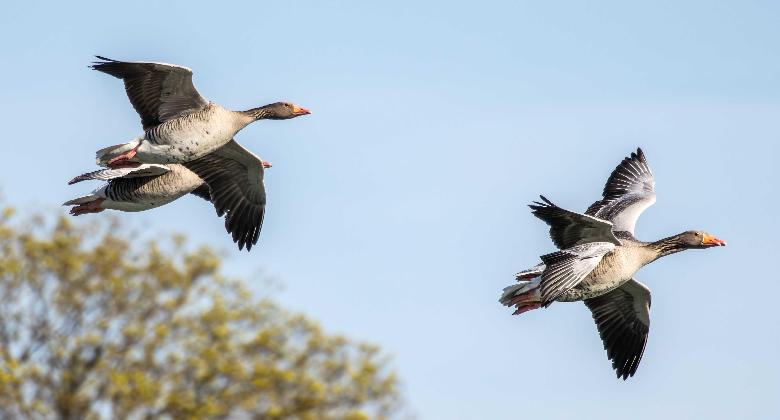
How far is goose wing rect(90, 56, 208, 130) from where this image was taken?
18.5 metres

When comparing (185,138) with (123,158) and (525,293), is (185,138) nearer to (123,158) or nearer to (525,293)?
(123,158)

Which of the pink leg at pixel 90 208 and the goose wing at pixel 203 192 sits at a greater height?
the goose wing at pixel 203 192

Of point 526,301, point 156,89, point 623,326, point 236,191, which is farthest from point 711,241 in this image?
point 156,89

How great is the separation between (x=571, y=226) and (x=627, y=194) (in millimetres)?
3847

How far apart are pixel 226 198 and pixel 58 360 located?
30.1ft

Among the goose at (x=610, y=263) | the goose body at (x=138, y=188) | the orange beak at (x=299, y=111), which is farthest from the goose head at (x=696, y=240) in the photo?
the goose body at (x=138, y=188)

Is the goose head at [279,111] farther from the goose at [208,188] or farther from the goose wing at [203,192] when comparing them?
the goose wing at [203,192]

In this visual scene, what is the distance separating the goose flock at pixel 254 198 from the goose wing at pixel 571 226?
1 cm

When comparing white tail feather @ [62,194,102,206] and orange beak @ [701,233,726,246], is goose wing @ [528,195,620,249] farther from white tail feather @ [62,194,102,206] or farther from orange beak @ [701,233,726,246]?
white tail feather @ [62,194,102,206]

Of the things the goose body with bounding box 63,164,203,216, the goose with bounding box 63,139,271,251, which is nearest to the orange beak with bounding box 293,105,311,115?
the goose with bounding box 63,139,271,251

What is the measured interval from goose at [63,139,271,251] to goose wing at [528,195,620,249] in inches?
186

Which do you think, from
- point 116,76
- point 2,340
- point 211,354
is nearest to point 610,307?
point 116,76

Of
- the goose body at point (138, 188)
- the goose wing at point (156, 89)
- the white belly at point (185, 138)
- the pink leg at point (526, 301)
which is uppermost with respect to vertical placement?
the goose body at point (138, 188)

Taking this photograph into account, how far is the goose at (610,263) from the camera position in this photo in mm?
18000
